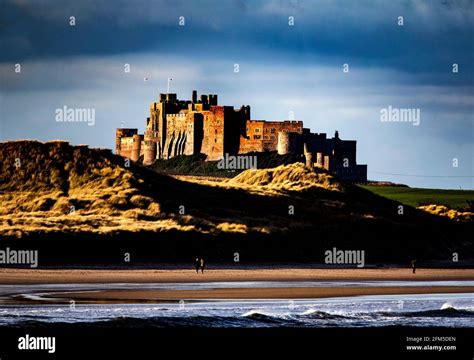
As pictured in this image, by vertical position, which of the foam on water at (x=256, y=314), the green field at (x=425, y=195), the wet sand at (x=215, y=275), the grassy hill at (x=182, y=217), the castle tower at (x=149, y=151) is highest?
the castle tower at (x=149, y=151)

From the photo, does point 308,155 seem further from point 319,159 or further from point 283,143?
point 283,143

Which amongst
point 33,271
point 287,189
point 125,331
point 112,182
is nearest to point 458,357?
point 125,331

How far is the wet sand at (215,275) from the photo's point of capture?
5478cm

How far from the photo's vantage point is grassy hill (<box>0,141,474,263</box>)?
6594cm

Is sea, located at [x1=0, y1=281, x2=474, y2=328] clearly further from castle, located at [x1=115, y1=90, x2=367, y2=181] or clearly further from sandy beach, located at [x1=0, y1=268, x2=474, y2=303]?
castle, located at [x1=115, y1=90, x2=367, y2=181]

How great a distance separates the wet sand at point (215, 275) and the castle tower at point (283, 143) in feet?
268

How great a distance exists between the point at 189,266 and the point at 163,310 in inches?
746

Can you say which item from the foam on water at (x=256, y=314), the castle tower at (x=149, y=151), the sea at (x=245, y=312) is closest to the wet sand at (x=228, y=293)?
the sea at (x=245, y=312)

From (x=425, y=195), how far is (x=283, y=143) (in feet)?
79.5

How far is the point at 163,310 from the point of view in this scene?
4456cm

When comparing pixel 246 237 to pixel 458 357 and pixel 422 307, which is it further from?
pixel 458 357

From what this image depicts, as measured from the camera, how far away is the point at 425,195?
424ft

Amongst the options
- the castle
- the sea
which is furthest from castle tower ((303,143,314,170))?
the sea

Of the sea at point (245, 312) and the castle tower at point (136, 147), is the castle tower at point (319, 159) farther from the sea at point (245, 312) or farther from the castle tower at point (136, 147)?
the sea at point (245, 312)
